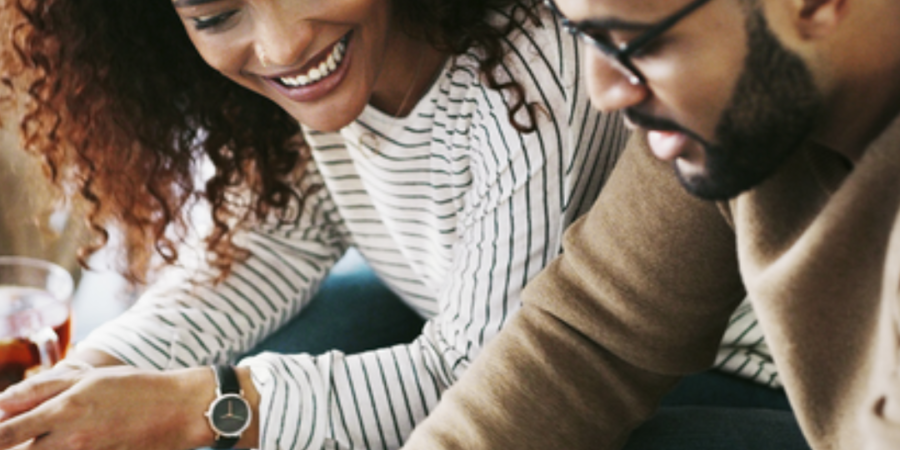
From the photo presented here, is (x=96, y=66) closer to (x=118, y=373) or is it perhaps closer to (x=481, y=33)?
(x=118, y=373)

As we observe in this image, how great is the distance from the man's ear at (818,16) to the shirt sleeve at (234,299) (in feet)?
2.84

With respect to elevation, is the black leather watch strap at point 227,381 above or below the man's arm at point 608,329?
below

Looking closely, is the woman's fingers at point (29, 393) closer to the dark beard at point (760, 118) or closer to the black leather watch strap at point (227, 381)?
the black leather watch strap at point (227, 381)

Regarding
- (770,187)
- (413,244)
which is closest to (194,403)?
(413,244)

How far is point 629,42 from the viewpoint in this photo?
73cm

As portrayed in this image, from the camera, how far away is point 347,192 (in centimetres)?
142

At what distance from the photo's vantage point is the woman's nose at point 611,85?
0.77 meters

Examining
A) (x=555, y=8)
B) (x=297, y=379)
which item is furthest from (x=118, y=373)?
(x=555, y=8)

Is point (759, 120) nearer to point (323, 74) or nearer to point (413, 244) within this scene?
point (323, 74)

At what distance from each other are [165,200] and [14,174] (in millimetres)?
618

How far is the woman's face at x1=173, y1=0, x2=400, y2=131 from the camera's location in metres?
1.09

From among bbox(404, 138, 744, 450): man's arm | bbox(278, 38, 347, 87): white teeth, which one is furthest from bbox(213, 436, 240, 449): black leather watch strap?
bbox(278, 38, 347, 87): white teeth

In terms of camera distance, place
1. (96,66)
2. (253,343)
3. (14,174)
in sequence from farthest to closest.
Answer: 1. (14,174)
2. (253,343)
3. (96,66)

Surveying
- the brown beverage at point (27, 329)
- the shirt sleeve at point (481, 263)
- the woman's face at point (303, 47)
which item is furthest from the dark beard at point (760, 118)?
the brown beverage at point (27, 329)
